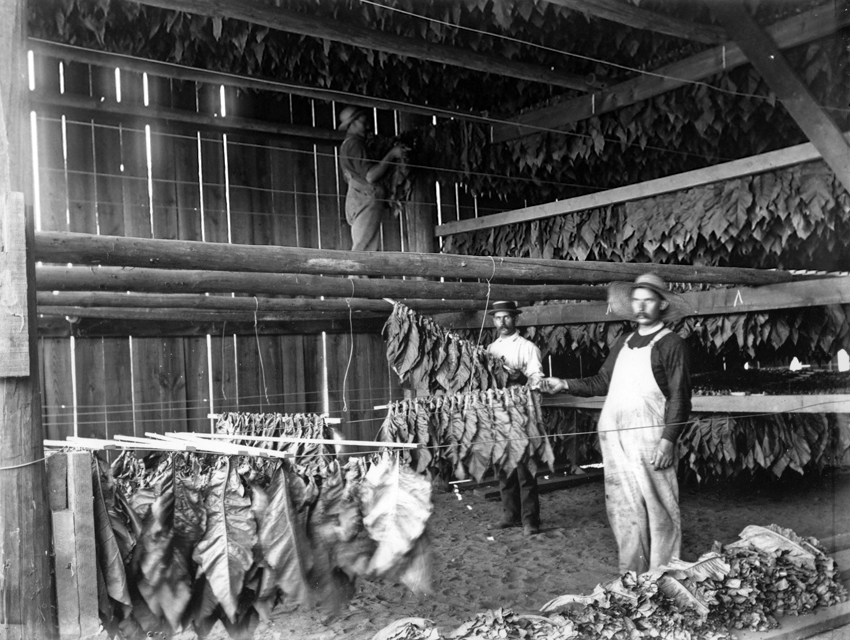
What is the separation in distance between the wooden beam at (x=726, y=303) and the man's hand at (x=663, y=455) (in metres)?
1.60

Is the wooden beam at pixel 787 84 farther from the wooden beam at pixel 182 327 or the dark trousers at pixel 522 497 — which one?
the wooden beam at pixel 182 327

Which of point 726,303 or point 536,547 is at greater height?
point 726,303

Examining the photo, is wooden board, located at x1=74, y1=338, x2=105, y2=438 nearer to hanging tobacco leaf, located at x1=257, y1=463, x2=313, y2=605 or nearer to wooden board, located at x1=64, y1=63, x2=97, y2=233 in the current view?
wooden board, located at x1=64, y1=63, x2=97, y2=233

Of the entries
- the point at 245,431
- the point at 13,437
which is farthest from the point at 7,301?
the point at 245,431

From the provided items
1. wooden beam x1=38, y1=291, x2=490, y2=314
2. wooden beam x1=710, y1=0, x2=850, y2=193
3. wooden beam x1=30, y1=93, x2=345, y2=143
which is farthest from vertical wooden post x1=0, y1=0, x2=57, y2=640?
wooden beam x1=30, y1=93, x2=345, y2=143

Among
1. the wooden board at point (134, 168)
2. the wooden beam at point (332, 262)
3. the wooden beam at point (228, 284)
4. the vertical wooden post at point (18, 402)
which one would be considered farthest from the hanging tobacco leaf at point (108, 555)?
the wooden board at point (134, 168)

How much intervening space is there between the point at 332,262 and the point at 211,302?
1.73m

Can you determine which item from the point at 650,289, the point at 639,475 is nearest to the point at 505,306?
the point at 650,289

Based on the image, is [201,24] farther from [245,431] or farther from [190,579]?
[190,579]

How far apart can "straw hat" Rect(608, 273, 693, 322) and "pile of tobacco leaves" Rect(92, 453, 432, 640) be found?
2.42 m

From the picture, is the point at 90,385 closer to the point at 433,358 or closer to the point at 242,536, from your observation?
the point at 433,358

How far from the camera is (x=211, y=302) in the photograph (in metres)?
5.15

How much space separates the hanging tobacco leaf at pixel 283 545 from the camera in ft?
9.08

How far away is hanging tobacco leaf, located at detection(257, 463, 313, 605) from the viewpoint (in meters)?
2.77
